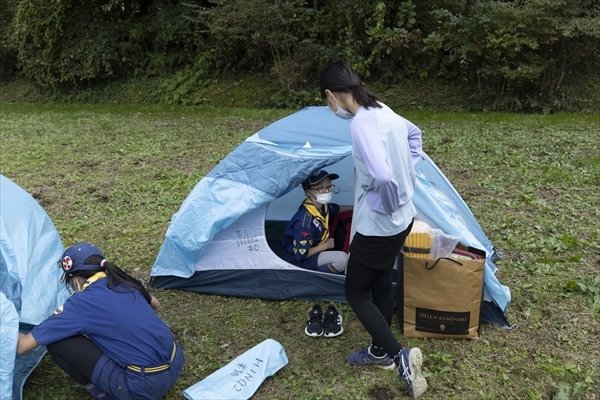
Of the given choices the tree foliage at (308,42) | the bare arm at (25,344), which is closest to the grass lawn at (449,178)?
the bare arm at (25,344)

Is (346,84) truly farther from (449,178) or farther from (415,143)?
(449,178)

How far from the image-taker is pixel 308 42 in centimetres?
1249

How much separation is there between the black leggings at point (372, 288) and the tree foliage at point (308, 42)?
854cm

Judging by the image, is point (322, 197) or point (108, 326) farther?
point (322, 197)

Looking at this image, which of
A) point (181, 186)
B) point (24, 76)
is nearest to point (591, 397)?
point (181, 186)

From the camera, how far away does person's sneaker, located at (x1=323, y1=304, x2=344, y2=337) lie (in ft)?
11.4

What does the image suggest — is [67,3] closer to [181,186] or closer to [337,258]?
[181,186]

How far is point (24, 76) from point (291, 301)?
16234 mm

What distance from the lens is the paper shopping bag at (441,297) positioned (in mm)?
3162

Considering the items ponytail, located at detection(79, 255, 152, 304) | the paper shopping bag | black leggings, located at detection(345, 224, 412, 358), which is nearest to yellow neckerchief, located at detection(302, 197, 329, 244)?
the paper shopping bag

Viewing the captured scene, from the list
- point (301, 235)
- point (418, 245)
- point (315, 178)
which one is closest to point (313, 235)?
point (301, 235)

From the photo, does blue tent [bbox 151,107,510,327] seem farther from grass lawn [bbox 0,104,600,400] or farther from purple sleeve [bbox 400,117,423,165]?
purple sleeve [bbox 400,117,423,165]

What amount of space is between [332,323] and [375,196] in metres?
1.14

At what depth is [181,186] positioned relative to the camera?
21.0 ft
